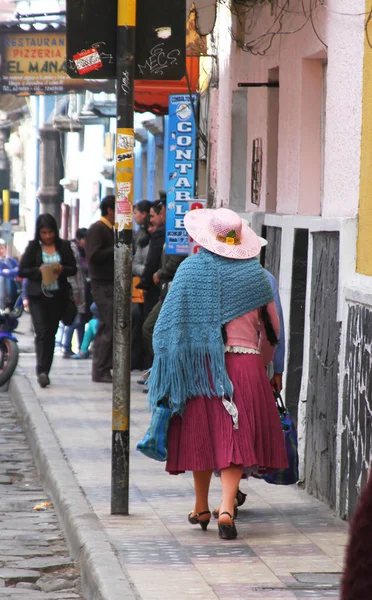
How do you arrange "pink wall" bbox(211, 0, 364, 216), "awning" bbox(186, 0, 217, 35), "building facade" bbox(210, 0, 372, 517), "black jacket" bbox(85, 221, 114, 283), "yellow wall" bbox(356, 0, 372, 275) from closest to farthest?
"yellow wall" bbox(356, 0, 372, 275), "building facade" bbox(210, 0, 372, 517), "pink wall" bbox(211, 0, 364, 216), "awning" bbox(186, 0, 217, 35), "black jacket" bbox(85, 221, 114, 283)

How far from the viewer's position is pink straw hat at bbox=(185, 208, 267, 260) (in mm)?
6883

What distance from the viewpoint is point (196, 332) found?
677 centimetres

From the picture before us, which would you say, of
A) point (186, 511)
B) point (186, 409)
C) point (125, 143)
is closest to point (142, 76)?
point (125, 143)

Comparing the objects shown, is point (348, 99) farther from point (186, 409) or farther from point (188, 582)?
point (188, 582)

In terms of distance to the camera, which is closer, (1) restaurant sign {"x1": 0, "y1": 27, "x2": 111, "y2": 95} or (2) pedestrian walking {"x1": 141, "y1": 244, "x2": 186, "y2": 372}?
(2) pedestrian walking {"x1": 141, "y1": 244, "x2": 186, "y2": 372}

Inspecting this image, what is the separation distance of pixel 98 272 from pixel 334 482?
756 centimetres

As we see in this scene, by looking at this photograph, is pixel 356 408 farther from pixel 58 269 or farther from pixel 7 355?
pixel 7 355

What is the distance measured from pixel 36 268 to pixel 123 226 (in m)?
7.49

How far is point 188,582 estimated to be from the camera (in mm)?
5641

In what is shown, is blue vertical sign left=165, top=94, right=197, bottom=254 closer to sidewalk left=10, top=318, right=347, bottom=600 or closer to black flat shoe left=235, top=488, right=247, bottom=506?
sidewalk left=10, top=318, right=347, bottom=600

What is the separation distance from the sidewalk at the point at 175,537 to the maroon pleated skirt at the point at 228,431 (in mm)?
395

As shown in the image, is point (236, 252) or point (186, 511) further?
point (186, 511)

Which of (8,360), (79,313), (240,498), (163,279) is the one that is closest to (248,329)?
(240,498)

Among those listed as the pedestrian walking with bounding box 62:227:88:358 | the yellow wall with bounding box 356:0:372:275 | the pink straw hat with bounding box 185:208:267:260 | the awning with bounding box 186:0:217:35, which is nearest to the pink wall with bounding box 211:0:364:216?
the yellow wall with bounding box 356:0:372:275
